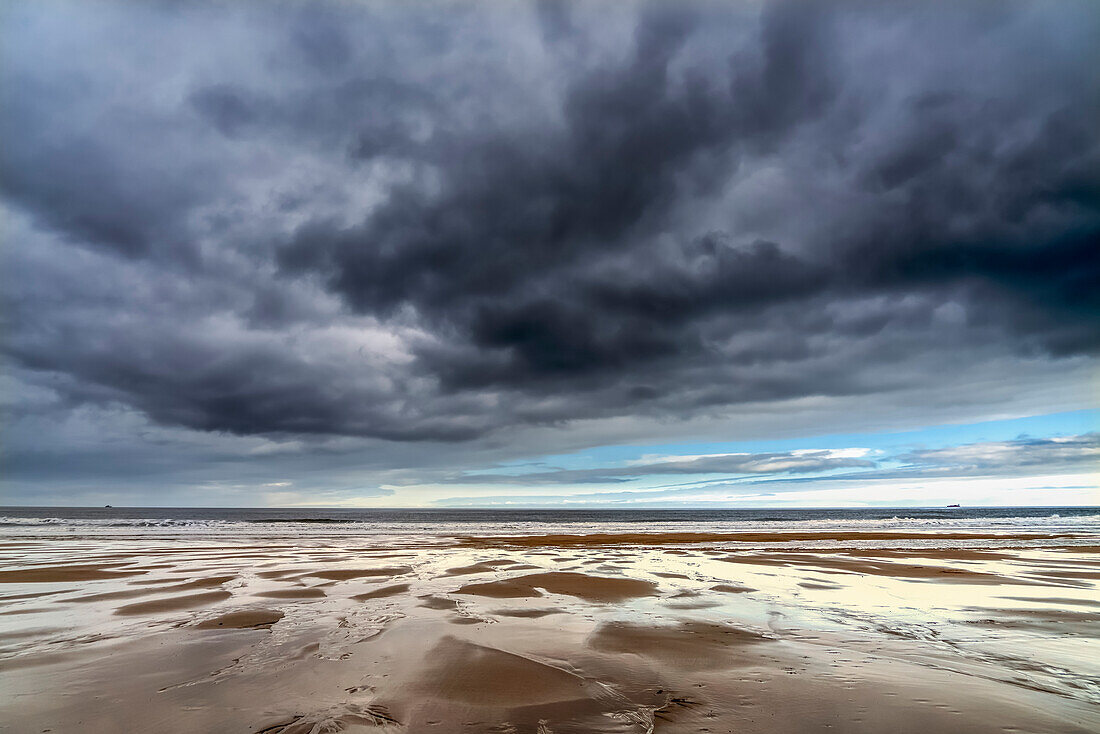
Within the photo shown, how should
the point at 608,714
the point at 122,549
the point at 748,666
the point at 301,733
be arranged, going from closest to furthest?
the point at 301,733 < the point at 608,714 < the point at 748,666 < the point at 122,549

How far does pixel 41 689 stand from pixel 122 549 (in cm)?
2745

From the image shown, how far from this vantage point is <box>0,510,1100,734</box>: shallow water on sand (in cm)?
550

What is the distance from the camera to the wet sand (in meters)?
5.49

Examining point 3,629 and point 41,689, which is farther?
point 3,629

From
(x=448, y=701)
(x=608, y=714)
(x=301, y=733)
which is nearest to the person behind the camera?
(x=301, y=733)

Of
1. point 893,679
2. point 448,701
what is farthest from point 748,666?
point 448,701

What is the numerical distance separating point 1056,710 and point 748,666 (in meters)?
3.16

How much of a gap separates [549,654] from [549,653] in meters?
0.06

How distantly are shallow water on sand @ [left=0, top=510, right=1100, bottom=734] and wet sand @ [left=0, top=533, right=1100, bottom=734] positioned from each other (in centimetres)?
4

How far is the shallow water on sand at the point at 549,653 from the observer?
550 centimetres

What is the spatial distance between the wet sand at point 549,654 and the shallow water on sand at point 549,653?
4cm

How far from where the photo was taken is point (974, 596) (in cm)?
1301

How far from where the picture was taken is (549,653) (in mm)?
7910

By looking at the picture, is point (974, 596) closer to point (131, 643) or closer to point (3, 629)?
point (131, 643)
